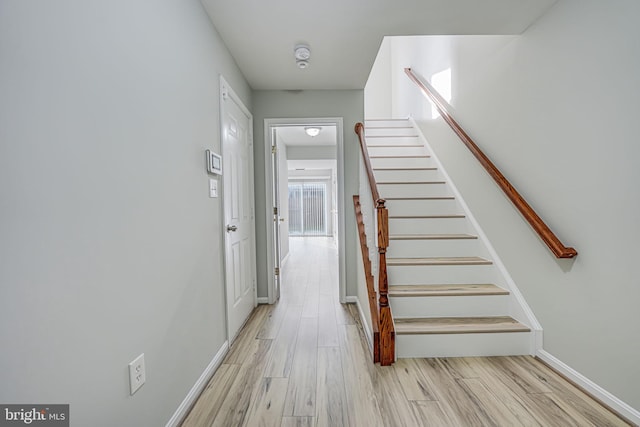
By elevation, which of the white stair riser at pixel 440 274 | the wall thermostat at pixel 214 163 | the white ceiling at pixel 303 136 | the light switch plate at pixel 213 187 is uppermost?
the white ceiling at pixel 303 136

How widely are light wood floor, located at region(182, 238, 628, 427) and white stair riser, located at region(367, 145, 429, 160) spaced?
7.73ft

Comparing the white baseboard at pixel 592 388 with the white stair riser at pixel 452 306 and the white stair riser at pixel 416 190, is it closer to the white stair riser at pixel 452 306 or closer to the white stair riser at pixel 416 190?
the white stair riser at pixel 452 306

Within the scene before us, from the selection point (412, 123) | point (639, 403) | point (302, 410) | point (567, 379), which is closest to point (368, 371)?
point (302, 410)

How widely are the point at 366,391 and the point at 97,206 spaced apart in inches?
62.8

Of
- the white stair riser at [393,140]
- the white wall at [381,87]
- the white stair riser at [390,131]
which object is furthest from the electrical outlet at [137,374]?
the white wall at [381,87]

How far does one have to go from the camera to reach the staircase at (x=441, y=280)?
2.07 m

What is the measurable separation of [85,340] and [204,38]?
1.75 m

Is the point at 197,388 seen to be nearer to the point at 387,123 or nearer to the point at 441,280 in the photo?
the point at 441,280

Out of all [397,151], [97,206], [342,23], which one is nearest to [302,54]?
[342,23]

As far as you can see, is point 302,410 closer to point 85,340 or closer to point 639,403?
point 85,340

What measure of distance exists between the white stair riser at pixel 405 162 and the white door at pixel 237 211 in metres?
1.55

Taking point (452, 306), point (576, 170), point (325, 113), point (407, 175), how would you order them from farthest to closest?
point (407, 175) < point (325, 113) < point (452, 306) < point (576, 170)

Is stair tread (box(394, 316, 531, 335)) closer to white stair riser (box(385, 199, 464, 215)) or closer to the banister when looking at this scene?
the banister

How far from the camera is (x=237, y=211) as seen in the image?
2627mm
